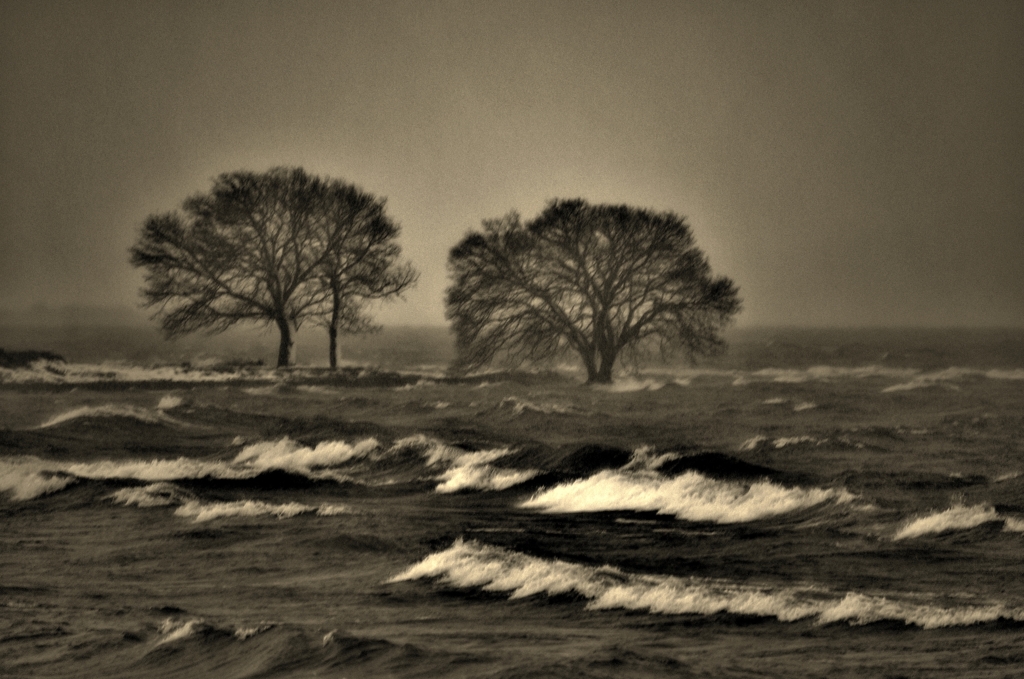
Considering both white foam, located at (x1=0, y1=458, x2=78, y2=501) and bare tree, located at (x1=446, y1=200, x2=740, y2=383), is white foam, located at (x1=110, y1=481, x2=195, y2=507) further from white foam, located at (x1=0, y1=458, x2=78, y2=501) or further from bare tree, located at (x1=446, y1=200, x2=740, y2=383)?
bare tree, located at (x1=446, y1=200, x2=740, y2=383)

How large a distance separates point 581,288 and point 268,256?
795 centimetres

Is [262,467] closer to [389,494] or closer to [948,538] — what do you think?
[389,494]

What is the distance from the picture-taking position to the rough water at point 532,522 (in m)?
7.36

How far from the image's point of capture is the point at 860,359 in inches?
736

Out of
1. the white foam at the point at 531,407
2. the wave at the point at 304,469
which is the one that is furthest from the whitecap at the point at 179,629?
the white foam at the point at 531,407

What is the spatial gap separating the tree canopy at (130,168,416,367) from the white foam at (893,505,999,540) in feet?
51.7

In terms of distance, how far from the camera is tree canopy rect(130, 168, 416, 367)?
82.2 ft

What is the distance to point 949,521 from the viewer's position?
1029 cm

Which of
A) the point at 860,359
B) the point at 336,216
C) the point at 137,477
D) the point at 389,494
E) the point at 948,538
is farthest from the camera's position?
the point at 336,216

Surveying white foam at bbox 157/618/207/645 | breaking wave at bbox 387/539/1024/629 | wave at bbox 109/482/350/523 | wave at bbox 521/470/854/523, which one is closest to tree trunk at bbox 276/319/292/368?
wave at bbox 109/482/350/523

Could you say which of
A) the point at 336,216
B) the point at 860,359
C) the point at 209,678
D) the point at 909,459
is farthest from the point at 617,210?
the point at 209,678

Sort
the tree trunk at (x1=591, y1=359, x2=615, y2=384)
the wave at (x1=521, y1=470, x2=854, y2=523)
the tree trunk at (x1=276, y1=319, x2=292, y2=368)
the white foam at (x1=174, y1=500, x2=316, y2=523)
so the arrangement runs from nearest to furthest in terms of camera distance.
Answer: the wave at (x1=521, y1=470, x2=854, y2=523), the white foam at (x1=174, y1=500, x2=316, y2=523), the tree trunk at (x1=591, y1=359, x2=615, y2=384), the tree trunk at (x1=276, y1=319, x2=292, y2=368)

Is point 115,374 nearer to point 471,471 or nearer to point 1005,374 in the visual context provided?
point 471,471

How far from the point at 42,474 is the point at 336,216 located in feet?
41.3
